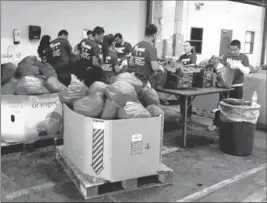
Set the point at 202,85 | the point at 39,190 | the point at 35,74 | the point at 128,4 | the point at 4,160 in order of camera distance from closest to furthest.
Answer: the point at 39,190 < the point at 4,160 < the point at 35,74 < the point at 202,85 < the point at 128,4

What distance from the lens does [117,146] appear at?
2680 millimetres

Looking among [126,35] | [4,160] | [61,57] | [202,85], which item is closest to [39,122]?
[4,160]

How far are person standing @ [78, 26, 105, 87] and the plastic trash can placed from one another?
247cm

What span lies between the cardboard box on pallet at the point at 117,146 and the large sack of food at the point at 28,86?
3.13 ft

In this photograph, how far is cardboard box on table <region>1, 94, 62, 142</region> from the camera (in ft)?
11.7

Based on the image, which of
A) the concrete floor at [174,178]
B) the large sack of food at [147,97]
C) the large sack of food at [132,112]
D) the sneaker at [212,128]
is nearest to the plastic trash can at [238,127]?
the concrete floor at [174,178]

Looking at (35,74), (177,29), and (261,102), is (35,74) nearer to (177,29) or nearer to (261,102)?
(261,102)

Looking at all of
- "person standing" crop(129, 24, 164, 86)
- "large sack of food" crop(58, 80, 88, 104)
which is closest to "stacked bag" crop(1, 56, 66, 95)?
"large sack of food" crop(58, 80, 88, 104)

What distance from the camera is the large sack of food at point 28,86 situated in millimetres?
3615

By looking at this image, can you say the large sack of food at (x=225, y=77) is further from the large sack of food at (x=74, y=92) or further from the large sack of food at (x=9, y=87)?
the large sack of food at (x=9, y=87)

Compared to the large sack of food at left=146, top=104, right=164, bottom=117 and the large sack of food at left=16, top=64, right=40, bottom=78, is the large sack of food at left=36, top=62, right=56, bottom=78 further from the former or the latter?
the large sack of food at left=146, top=104, right=164, bottom=117

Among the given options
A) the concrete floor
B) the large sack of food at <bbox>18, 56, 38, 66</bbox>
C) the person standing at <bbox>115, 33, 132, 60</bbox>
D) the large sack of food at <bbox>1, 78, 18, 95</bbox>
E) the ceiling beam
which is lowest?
the concrete floor

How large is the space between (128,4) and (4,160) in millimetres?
5908

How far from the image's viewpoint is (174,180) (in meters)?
3.25
